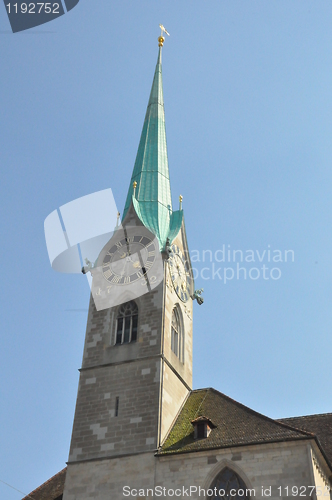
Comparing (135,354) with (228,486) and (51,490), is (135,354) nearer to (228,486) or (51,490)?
(51,490)

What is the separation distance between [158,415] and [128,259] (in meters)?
6.43

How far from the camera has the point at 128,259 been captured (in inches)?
1009

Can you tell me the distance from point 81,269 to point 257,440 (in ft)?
33.4

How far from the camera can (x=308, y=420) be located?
23.7 m

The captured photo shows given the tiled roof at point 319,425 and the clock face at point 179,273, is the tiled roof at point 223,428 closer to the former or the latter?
the tiled roof at point 319,425

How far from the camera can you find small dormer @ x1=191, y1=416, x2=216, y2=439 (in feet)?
68.5

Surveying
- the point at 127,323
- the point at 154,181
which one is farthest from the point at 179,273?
the point at 154,181

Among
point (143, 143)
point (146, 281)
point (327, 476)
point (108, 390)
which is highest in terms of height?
point (143, 143)

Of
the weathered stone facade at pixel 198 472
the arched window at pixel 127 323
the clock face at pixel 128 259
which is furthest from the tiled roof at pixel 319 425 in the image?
the clock face at pixel 128 259

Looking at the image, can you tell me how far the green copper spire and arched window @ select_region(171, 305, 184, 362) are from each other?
256 cm

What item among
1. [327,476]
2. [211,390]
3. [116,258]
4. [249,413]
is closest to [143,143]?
[116,258]

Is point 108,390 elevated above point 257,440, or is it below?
above

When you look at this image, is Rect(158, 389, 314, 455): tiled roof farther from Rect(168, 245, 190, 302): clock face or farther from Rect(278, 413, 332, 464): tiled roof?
Rect(168, 245, 190, 302): clock face

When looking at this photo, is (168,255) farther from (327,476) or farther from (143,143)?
(327,476)
